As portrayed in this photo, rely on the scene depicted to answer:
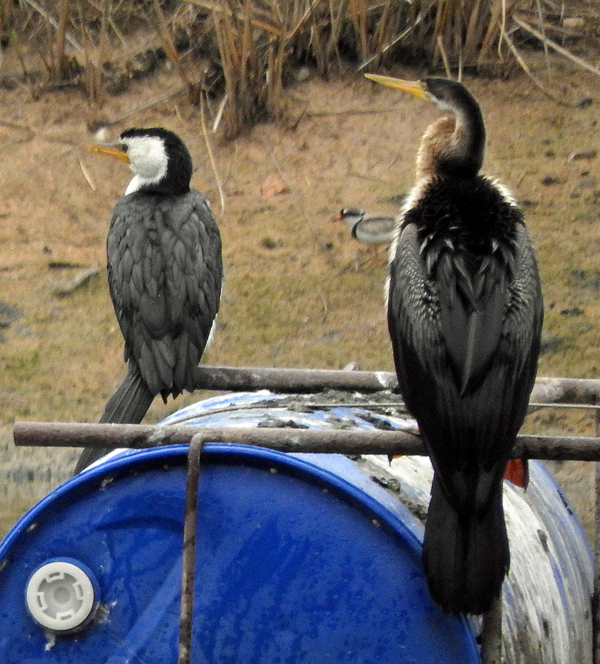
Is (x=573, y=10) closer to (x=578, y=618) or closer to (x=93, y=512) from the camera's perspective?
(x=578, y=618)

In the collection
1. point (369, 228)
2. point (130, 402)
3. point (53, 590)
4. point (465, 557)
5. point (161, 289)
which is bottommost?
point (369, 228)

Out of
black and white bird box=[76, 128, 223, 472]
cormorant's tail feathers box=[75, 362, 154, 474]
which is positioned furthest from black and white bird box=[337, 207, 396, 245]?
cormorant's tail feathers box=[75, 362, 154, 474]

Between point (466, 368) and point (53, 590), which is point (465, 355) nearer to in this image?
point (466, 368)

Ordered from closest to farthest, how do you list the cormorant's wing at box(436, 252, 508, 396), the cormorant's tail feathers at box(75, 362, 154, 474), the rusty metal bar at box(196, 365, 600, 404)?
the cormorant's wing at box(436, 252, 508, 396) → the rusty metal bar at box(196, 365, 600, 404) → the cormorant's tail feathers at box(75, 362, 154, 474)

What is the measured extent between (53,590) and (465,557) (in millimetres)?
1020

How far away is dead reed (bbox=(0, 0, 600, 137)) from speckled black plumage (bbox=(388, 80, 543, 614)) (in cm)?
523

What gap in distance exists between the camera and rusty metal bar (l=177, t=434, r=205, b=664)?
238 cm

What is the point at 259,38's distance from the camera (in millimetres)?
8438

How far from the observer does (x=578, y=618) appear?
3578 millimetres

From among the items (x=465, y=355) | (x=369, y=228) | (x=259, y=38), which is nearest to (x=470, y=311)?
(x=465, y=355)

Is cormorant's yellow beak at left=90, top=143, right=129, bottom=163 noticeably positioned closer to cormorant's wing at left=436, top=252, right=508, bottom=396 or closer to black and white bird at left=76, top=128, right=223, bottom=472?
black and white bird at left=76, top=128, right=223, bottom=472

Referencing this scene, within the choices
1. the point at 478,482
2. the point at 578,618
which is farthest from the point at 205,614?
the point at 578,618

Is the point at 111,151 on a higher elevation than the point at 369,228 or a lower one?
higher

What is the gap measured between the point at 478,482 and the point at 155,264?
201 centimetres
